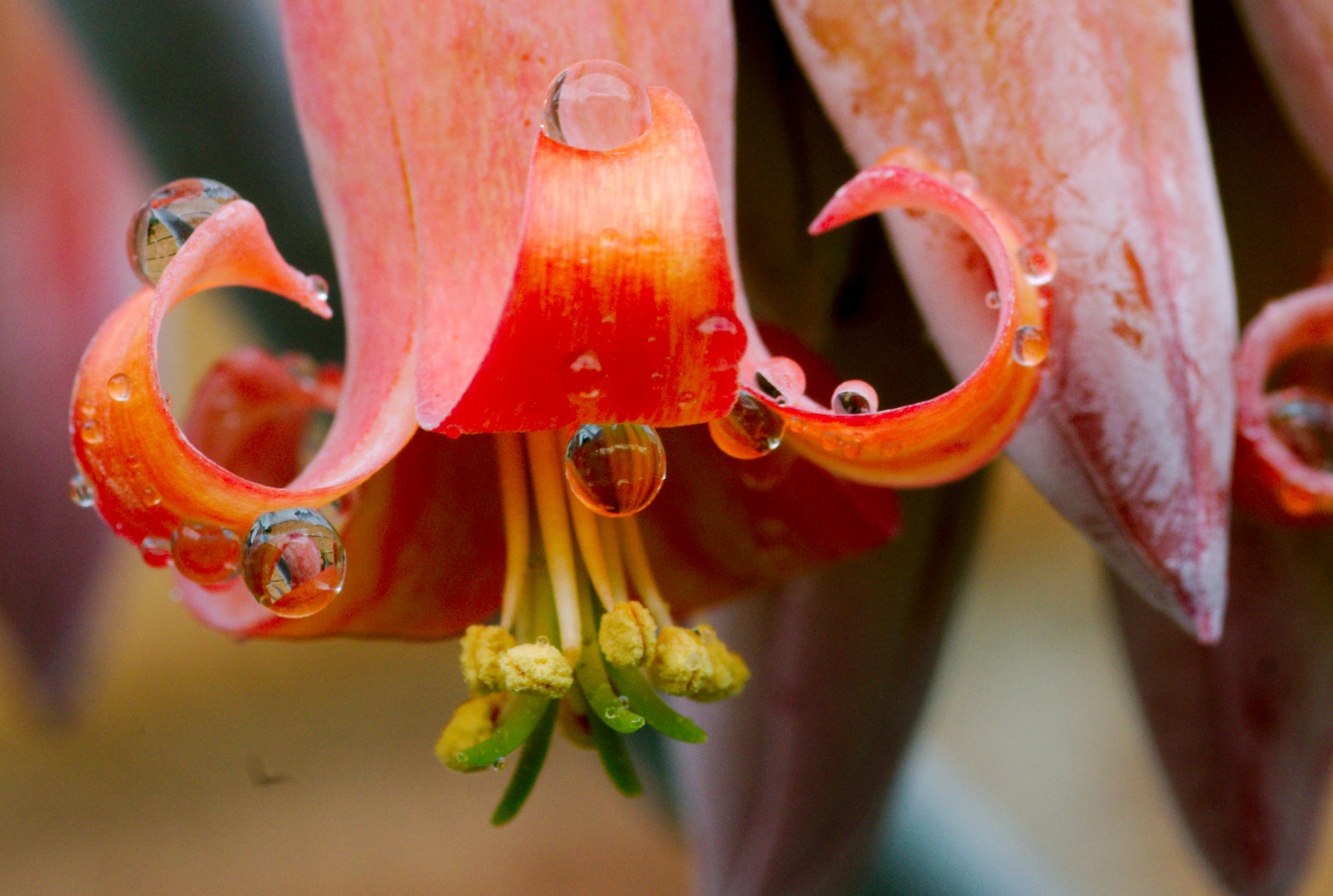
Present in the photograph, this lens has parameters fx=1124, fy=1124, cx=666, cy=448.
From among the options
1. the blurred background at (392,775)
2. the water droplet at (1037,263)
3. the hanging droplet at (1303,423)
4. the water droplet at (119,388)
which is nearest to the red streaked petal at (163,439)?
the water droplet at (119,388)

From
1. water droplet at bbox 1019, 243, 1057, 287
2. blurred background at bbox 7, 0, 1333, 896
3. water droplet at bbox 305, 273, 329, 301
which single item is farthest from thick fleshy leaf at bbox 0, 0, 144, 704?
blurred background at bbox 7, 0, 1333, 896

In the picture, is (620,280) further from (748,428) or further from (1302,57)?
(1302,57)

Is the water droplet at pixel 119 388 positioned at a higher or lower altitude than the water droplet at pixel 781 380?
higher

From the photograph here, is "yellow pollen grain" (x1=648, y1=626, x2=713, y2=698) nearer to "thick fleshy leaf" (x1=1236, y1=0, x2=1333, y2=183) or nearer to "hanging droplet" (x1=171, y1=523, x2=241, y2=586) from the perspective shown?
"hanging droplet" (x1=171, y1=523, x2=241, y2=586)

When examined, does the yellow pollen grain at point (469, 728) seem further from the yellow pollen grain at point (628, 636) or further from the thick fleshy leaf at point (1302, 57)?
the thick fleshy leaf at point (1302, 57)

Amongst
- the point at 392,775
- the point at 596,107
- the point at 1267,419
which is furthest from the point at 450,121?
the point at 392,775

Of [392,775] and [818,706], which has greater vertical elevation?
[818,706]

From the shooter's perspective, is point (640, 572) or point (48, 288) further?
point (48, 288)
